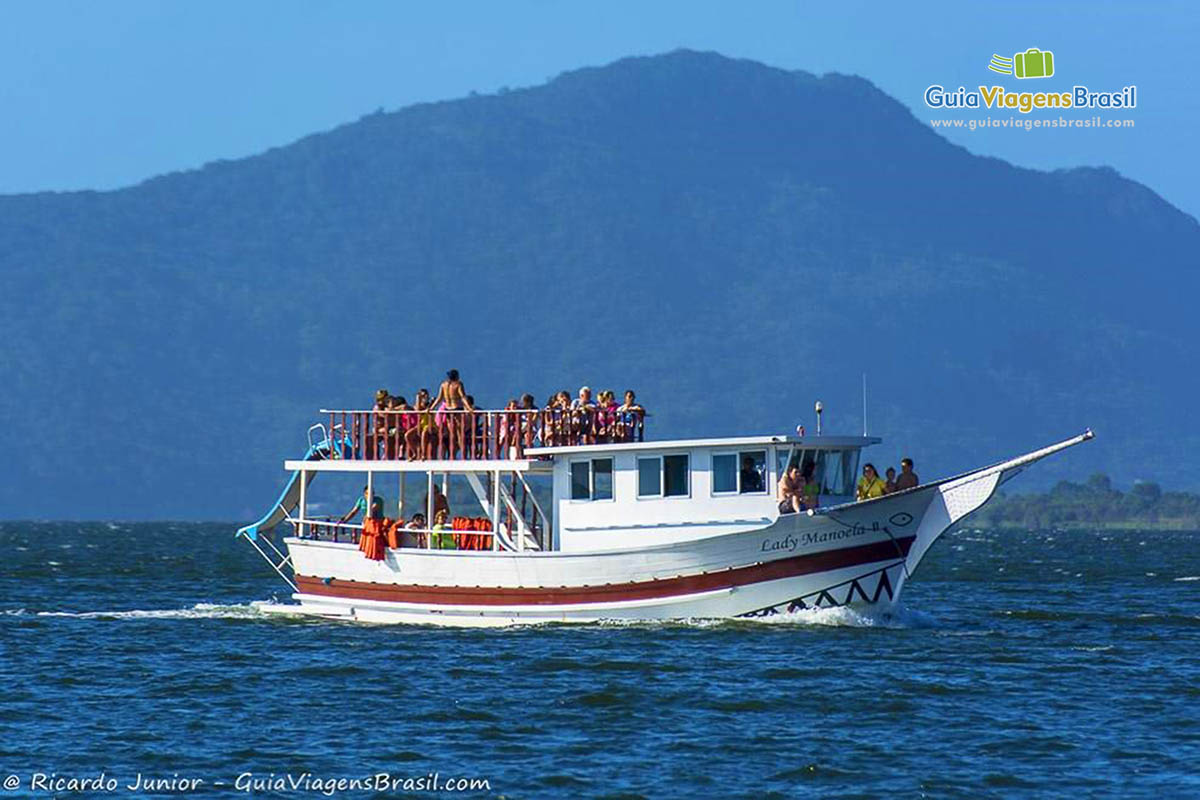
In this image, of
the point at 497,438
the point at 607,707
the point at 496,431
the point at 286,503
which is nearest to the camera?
the point at 607,707

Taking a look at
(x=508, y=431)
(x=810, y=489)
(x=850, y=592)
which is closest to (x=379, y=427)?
(x=508, y=431)

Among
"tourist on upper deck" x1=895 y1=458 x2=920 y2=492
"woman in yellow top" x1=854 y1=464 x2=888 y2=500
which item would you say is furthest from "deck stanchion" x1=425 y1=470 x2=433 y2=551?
"tourist on upper deck" x1=895 y1=458 x2=920 y2=492

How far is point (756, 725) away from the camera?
32.2 metres

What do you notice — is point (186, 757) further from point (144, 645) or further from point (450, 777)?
point (144, 645)

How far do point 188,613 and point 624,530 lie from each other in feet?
46.1

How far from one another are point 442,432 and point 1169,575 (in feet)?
138

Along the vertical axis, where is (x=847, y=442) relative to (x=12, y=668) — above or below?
above

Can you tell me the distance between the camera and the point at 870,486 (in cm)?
4188

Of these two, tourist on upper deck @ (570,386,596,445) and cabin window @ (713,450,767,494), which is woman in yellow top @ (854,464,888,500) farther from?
tourist on upper deck @ (570,386,596,445)

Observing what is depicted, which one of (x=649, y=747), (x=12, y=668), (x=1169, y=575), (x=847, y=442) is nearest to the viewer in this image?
(x=649, y=747)

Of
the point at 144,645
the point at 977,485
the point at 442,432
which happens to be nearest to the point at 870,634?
the point at 977,485

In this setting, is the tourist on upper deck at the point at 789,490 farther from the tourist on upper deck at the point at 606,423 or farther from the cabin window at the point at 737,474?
the tourist on upper deck at the point at 606,423

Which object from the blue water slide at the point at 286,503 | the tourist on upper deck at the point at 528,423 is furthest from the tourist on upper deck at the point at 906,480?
the blue water slide at the point at 286,503

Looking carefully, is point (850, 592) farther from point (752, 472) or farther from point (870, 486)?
point (752, 472)
